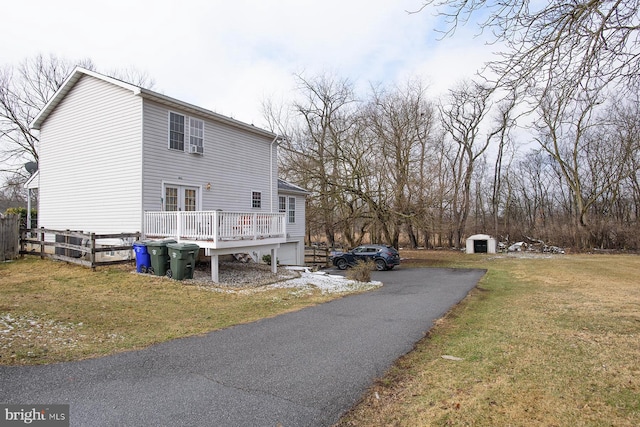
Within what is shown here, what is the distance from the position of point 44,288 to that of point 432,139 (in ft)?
83.2

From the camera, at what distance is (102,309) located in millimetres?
7273

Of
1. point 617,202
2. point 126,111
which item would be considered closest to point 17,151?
point 126,111

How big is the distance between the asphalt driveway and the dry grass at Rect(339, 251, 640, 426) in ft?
1.21

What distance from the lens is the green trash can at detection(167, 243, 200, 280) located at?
10562 millimetres

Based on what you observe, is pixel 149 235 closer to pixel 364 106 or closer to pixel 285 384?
pixel 285 384

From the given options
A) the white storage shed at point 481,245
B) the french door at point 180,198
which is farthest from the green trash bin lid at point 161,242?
the white storage shed at point 481,245

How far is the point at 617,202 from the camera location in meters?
35.4

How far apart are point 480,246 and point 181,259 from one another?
2824cm

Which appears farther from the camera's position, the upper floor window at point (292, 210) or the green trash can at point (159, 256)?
the upper floor window at point (292, 210)

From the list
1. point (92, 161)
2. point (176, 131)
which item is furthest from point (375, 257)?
point (92, 161)

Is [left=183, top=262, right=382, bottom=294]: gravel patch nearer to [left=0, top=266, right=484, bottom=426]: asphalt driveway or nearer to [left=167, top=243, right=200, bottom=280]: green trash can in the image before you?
[left=167, top=243, right=200, bottom=280]: green trash can

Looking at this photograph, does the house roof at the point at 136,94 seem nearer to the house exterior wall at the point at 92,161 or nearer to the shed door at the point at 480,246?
the house exterior wall at the point at 92,161

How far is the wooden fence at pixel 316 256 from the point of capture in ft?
75.3

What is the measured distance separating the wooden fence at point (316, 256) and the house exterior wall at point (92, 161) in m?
12.0
